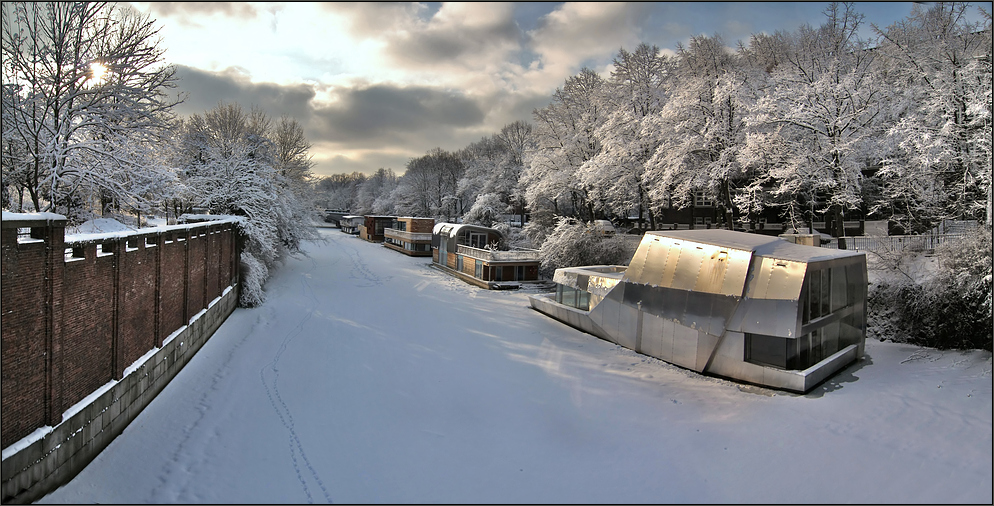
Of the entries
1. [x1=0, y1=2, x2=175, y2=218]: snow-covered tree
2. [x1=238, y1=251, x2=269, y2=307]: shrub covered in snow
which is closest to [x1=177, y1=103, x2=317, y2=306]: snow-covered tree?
[x1=238, y1=251, x2=269, y2=307]: shrub covered in snow

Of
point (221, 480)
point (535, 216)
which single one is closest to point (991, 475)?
point (221, 480)

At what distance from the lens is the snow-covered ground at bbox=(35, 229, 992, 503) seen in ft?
27.9

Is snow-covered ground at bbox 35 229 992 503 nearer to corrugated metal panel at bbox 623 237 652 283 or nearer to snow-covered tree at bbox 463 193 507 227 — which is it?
corrugated metal panel at bbox 623 237 652 283

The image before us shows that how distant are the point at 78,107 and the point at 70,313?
9.57m

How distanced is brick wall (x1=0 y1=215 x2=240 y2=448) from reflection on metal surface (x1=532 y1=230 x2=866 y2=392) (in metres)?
14.4

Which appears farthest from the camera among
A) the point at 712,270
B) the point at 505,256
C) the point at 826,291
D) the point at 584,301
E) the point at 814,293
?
the point at 505,256

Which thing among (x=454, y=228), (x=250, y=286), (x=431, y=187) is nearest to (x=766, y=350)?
(x=250, y=286)

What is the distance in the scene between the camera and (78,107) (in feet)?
45.3

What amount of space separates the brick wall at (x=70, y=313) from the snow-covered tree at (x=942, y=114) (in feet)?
81.5

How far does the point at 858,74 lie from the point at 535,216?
21.6m

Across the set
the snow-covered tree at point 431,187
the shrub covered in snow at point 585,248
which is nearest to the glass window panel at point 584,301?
the shrub covered in snow at point 585,248

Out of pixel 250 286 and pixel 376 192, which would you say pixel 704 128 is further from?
pixel 376 192

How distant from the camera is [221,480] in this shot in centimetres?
857

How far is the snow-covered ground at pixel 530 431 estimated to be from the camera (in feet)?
27.9
